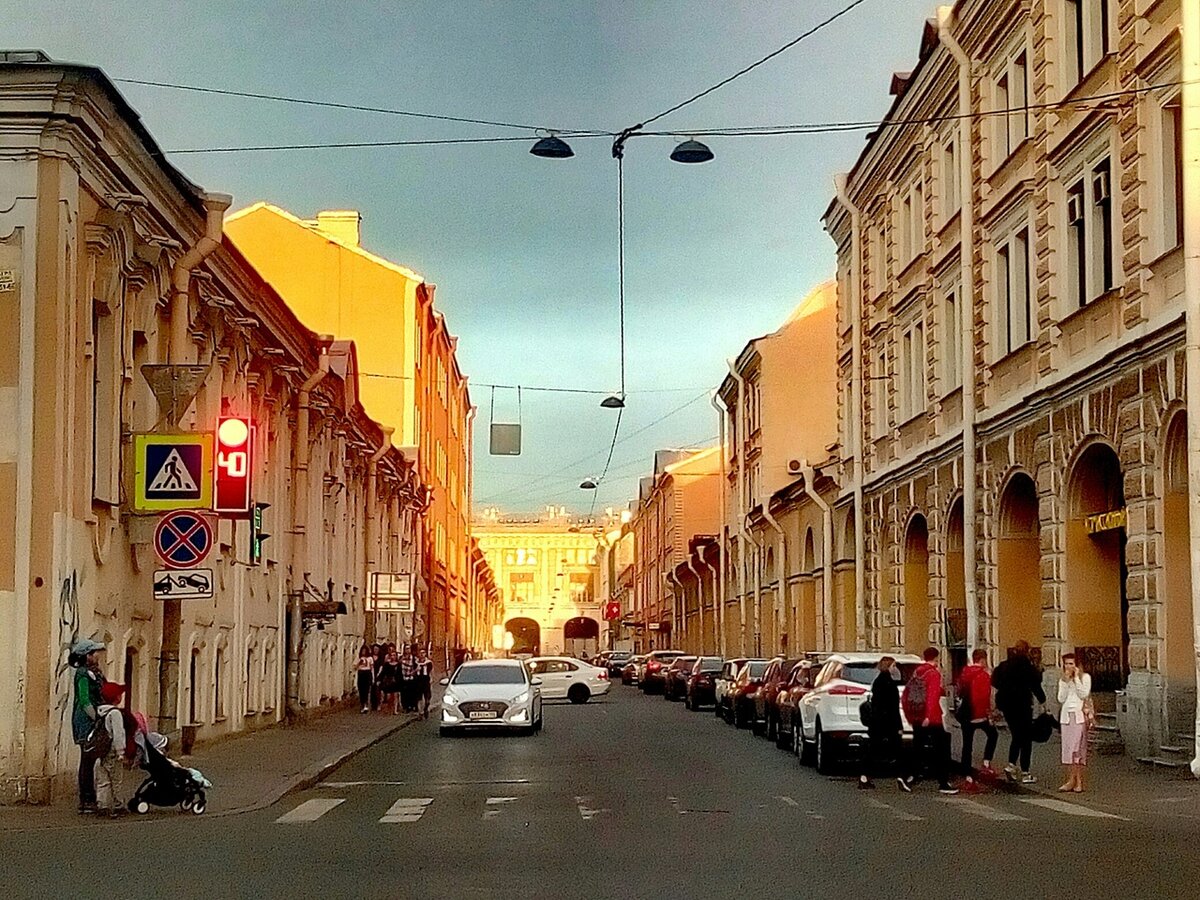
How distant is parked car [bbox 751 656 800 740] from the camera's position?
3127cm

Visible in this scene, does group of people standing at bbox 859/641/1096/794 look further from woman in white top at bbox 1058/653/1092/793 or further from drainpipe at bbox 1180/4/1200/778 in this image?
drainpipe at bbox 1180/4/1200/778

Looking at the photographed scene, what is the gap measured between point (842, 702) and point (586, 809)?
5.90 m

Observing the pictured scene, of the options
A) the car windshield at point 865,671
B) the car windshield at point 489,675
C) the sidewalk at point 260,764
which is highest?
the car windshield at point 865,671

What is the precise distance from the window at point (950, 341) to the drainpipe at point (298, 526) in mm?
12258

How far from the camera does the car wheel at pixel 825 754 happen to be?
2344cm

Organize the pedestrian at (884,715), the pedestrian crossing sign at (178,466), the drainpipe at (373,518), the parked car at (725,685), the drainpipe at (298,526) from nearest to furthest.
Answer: the pedestrian at (884,715) < the pedestrian crossing sign at (178,466) < the drainpipe at (298,526) < the parked car at (725,685) < the drainpipe at (373,518)

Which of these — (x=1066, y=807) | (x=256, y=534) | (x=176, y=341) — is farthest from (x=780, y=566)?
(x=1066, y=807)

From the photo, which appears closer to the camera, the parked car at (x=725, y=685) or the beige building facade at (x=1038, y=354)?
the beige building facade at (x=1038, y=354)

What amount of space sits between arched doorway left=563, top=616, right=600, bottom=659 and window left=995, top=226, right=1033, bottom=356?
4464 inches

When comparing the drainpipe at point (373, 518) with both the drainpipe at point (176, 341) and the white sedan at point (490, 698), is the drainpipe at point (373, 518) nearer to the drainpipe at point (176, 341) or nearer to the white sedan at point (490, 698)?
the white sedan at point (490, 698)

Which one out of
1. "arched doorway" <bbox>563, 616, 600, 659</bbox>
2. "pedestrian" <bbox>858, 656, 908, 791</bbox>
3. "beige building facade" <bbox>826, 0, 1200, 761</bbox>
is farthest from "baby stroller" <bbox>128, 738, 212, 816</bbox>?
"arched doorway" <bbox>563, 616, 600, 659</bbox>

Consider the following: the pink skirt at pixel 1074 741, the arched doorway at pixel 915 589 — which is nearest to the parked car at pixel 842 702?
the pink skirt at pixel 1074 741

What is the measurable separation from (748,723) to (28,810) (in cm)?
2157

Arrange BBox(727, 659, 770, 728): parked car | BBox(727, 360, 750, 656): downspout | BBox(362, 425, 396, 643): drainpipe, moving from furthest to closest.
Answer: BBox(727, 360, 750, 656): downspout → BBox(362, 425, 396, 643): drainpipe → BBox(727, 659, 770, 728): parked car
